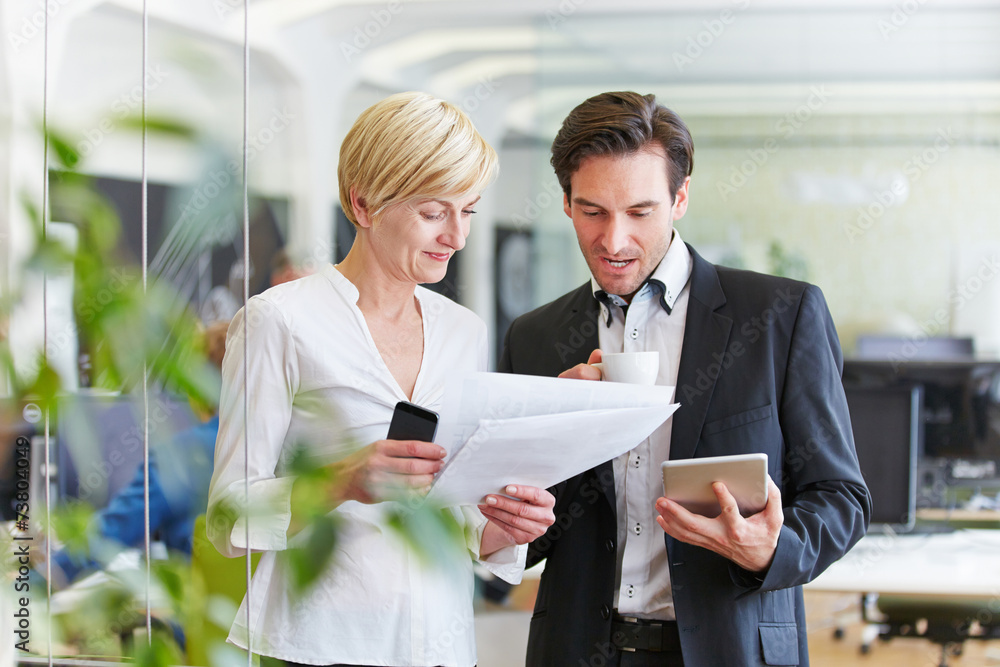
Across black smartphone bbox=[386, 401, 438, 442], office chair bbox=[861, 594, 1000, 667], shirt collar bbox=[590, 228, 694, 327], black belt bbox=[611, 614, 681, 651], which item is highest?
shirt collar bbox=[590, 228, 694, 327]

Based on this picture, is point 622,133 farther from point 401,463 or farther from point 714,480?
point 401,463

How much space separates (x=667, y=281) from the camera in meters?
1.37

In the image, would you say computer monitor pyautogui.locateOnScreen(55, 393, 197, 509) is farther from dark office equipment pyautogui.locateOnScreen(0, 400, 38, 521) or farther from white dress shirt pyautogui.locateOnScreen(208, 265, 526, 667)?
white dress shirt pyautogui.locateOnScreen(208, 265, 526, 667)

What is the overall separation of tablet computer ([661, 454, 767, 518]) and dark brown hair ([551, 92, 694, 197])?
0.50 metres

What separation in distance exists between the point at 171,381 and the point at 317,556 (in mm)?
118

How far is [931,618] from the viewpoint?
9.86 ft

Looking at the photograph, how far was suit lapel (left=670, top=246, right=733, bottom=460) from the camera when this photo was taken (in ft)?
4.21

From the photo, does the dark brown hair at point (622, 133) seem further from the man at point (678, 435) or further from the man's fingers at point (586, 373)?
the man's fingers at point (586, 373)

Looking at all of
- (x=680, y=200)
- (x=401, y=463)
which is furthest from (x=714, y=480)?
(x=680, y=200)

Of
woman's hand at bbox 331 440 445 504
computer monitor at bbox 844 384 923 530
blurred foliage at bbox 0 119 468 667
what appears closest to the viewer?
blurred foliage at bbox 0 119 468 667

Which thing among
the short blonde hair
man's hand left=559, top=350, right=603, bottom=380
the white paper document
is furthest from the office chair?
the short blonde hair

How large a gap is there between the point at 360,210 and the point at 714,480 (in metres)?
0.58

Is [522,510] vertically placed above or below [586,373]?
below

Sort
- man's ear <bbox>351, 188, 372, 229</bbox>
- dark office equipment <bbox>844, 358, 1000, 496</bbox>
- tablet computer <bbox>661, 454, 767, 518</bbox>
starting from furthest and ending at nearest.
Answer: dark office equipment <bbox>844, 358, 1000, 496</bbox> < man's ear <bbox>351, 188, 372, 229</bbox> < tablet computer <bbox>661, 454, 767, 518</bbox>
